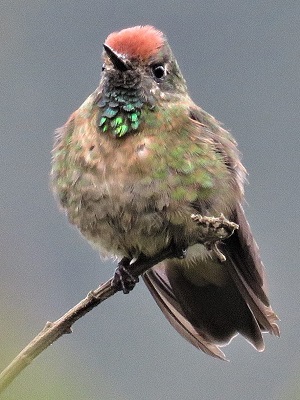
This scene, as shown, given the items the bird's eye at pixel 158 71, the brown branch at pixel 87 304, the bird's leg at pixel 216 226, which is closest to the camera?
the brown branch at pixel 87 304

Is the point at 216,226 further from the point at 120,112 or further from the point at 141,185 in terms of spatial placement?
the point at 120,112

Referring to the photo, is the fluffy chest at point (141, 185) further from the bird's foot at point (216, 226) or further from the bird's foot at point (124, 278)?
the bird's foot at point (216, 226)

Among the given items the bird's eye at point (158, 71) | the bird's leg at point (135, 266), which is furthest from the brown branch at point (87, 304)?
the bird's eye at point (158, 71)

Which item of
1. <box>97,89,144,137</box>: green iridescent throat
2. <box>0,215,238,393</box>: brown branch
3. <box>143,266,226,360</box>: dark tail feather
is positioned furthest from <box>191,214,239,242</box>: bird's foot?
<box>143,266,226,360</box>: dark tail feather

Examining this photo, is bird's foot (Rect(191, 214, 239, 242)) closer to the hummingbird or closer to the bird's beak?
the hummingbird

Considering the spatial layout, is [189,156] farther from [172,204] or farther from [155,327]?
[155,327]

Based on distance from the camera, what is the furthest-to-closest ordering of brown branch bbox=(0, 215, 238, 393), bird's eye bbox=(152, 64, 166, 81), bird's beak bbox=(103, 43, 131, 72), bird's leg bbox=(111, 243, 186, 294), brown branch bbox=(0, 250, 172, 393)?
bird's eye bbox=(152, 64, 166, 81)
bird's beak bbox=(103, 43, 131, 72)
bird's leg bbox=(111, 243, 186, 294)
brown branch bbox=(0, 215, 238, 393)
brown branch bbox=(0, 250, 172, 393)

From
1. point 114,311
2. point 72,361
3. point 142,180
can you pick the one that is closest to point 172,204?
point 142,180
